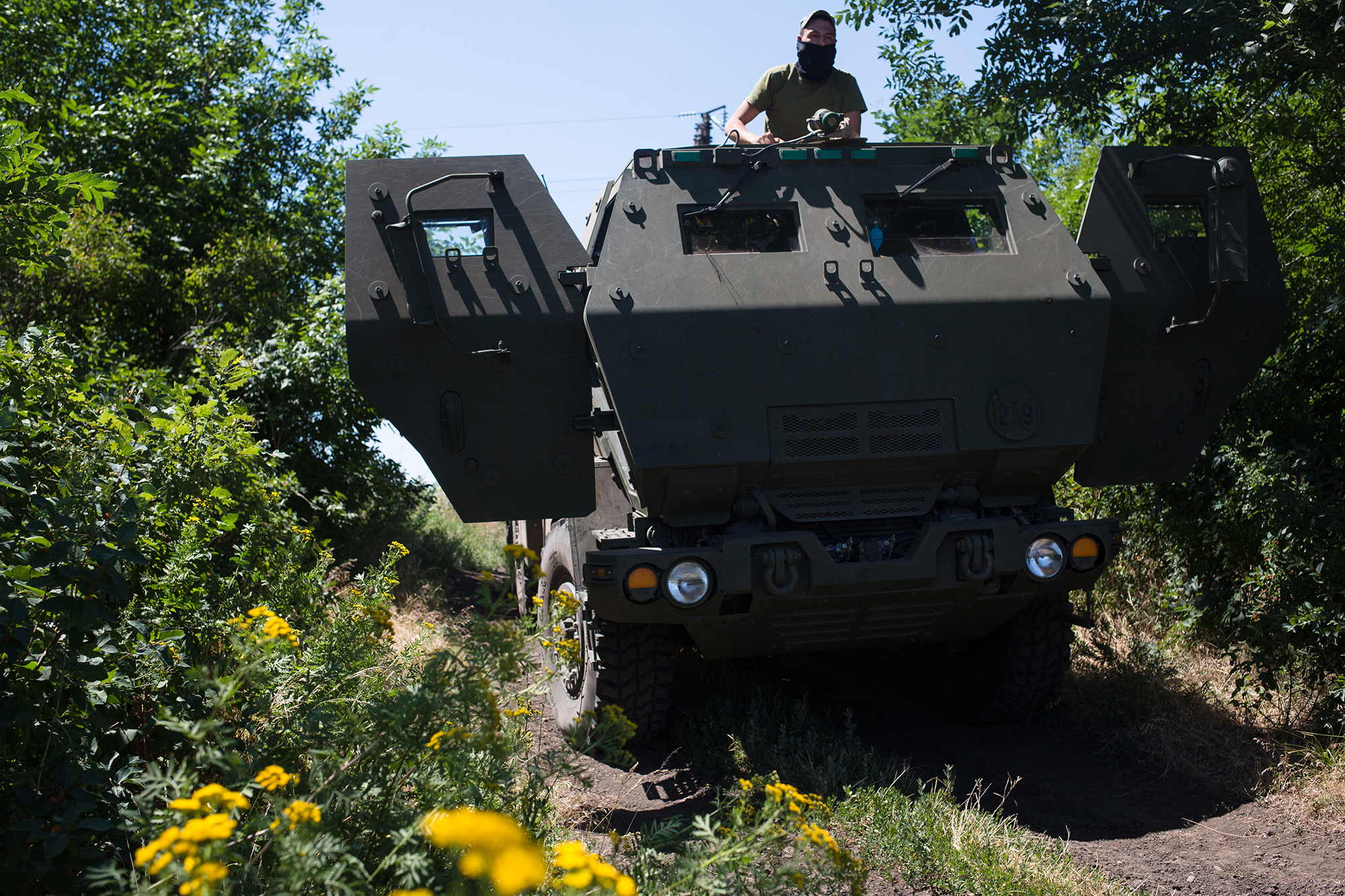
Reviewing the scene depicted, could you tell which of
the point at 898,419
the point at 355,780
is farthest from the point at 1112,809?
Result: the point at 355,780

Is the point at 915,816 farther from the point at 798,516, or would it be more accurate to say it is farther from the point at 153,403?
the point at 153,403

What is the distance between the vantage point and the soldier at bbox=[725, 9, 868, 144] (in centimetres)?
596

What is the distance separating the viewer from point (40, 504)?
9.95 feet

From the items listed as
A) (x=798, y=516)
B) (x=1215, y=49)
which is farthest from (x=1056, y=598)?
(x=1215, y=49)

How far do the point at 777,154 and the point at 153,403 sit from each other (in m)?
3.11

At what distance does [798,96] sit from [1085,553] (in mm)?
3057

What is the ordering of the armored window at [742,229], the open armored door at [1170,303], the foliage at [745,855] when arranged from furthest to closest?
the open armored door at [1170,303]
the armored window at [742,229]
the foliage at [745,855]

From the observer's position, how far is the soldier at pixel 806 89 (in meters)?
5.96

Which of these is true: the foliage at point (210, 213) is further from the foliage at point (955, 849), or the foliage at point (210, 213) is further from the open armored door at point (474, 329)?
the foliage at point (955, 849)

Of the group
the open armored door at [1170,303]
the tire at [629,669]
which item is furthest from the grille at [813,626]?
the open armored door at [1170,303]

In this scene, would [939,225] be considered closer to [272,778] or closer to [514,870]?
[272,778]

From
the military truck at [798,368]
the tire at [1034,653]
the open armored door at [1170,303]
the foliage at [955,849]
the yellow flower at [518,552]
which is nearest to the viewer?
the yellow flower at [518,552]

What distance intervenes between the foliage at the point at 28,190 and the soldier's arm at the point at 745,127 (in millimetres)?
3033

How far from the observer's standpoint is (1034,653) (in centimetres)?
498
